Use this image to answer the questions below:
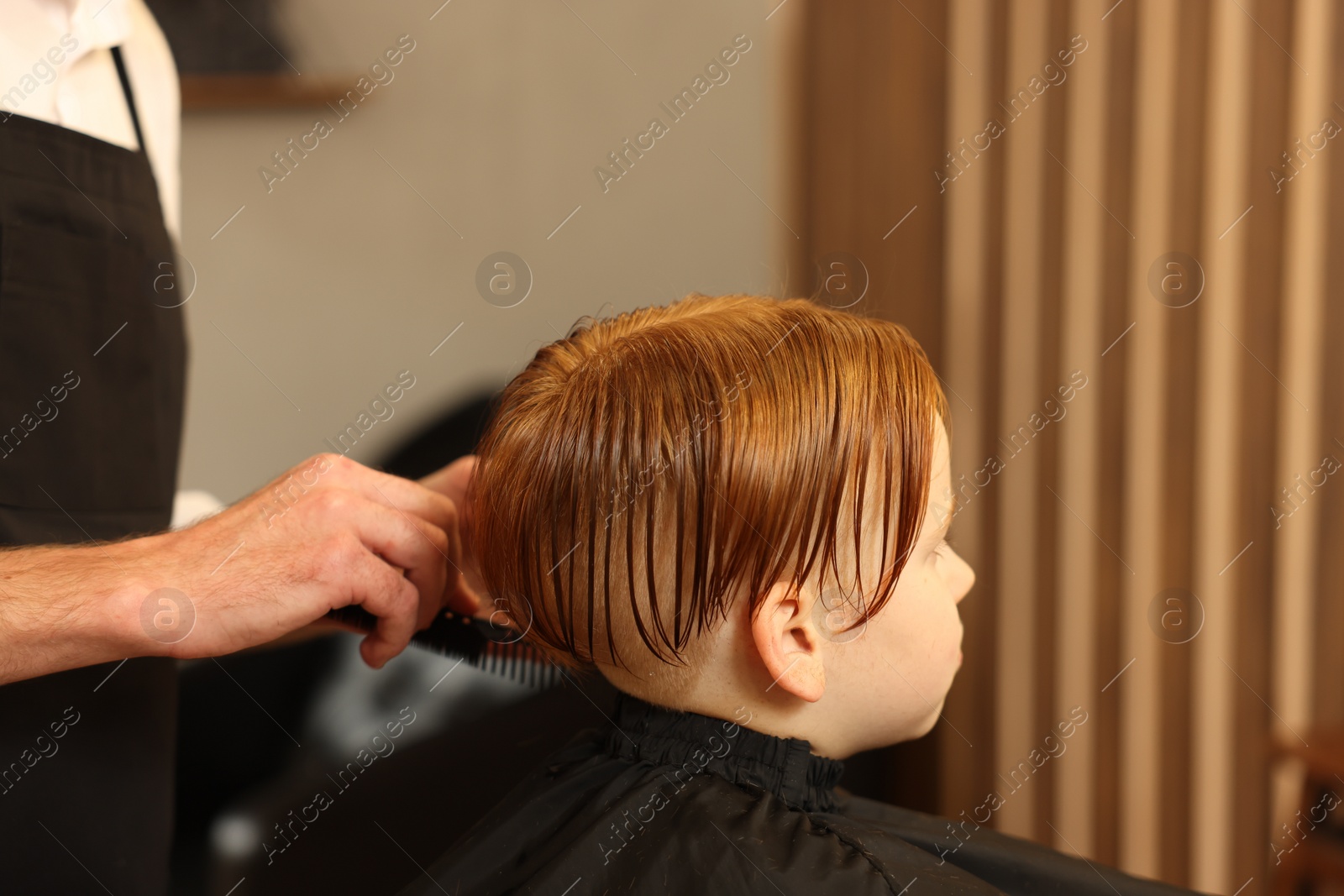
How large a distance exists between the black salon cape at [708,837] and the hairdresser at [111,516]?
0.62ft

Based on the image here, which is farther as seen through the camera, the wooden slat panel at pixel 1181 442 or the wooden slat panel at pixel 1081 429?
the wooden slat panel at pixel 1081 429

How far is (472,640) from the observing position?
81 cm

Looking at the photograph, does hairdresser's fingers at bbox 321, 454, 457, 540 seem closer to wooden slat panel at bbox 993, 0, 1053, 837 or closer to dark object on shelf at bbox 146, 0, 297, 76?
wooden slat panel at bbox 993, 0, 1053, 837

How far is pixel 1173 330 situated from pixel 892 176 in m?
0.65

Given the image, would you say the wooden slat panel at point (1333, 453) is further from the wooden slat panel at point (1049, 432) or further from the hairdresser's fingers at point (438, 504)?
the hairdresser's fingers at point (438, 504)

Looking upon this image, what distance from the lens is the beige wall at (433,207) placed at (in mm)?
1572

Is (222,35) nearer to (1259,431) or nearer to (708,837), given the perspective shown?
(708,837)

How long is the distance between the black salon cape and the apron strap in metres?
0.83

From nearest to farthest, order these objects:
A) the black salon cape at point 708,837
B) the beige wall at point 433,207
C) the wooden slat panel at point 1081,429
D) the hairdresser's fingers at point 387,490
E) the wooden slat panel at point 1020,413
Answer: the black salon cape at point 708,837 < the hairdresser's fingers at point 387,490 < the wooden slat panel at point 1081,429 < the wooden slat panel at point 1020,413 < the beige wall at point 433,207

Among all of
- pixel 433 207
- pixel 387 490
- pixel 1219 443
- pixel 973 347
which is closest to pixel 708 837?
pixel 387 490

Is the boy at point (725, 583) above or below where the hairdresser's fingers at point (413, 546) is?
below

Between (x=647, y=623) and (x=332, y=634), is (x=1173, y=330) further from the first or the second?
(x=332, y=634)

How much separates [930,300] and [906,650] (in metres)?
1.00

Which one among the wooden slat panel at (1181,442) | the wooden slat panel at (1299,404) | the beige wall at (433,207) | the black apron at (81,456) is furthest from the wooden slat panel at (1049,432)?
the black apron at (81,456)
